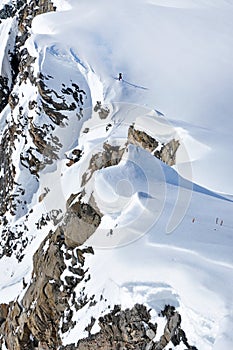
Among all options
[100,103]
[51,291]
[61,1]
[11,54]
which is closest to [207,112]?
[100,103]

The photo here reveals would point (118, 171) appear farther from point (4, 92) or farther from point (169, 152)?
point (4, 92)

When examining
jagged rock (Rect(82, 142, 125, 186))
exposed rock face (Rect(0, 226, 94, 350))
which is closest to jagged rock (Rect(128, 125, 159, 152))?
jagged rock (Rect(82, 142, 125, 186))

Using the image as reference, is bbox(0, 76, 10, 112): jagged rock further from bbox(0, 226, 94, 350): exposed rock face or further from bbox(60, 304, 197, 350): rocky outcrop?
bbox(60, 304, 197, 350): rocky outcrop

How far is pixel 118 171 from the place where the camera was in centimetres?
971

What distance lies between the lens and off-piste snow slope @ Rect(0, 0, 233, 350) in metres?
7.67

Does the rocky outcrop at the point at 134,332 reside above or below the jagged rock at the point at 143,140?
below

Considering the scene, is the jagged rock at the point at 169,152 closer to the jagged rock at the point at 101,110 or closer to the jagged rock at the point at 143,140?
the jagged rock at the point at 143,140

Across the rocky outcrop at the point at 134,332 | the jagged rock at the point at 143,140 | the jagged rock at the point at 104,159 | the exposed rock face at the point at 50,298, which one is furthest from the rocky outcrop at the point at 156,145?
the rocky outcrop at the point at 134,332

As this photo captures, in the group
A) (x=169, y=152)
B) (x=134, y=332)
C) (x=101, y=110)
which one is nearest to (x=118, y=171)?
(x=134, y=332)

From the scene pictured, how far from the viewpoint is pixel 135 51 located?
19594 mm

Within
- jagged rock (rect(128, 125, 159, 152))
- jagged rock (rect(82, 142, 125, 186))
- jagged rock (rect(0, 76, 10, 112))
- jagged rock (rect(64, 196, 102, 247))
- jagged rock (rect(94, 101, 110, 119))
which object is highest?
jagged rock (rect(0, 76, 10, 112))

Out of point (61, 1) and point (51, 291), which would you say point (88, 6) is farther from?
point (51, 291)

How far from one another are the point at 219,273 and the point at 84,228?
11.4 feet

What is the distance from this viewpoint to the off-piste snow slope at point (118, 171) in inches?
302
